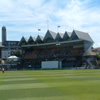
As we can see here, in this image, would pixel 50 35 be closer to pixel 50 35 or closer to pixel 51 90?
pixel 50 35

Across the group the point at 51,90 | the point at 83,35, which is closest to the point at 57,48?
the point at 83,35

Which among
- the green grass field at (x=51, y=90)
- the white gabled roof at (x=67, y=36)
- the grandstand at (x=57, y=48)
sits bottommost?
the green grass field at (x=51, y=90)

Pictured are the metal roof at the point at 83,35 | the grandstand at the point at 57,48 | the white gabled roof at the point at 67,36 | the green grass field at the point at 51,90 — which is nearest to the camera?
the green grass field at the point at 51,90

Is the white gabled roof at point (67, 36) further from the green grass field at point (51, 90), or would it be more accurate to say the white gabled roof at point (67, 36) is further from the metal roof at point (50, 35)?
the green grass field at point (51, 90)

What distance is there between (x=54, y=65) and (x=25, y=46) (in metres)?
34.3

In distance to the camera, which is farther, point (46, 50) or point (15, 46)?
point (15, 46)

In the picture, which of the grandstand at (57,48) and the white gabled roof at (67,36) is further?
the white gabled roof at (67,36)

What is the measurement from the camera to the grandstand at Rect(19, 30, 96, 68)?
3546 inches

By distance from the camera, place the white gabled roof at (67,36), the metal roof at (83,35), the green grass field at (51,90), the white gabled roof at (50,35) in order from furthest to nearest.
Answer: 1. the white gabled roof at (50,35)
2. the white gabled roof at (67,36)
3. the metal roof at (83,35)
4. the green grass field at (51,90)

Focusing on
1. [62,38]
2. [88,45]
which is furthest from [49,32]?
[88,45]

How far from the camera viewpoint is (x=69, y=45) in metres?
98.7

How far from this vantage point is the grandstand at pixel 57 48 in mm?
90062

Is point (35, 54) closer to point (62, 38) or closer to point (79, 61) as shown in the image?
point (62, 38)

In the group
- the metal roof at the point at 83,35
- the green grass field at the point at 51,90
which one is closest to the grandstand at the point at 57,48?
the metal roof at the point at 83,35
